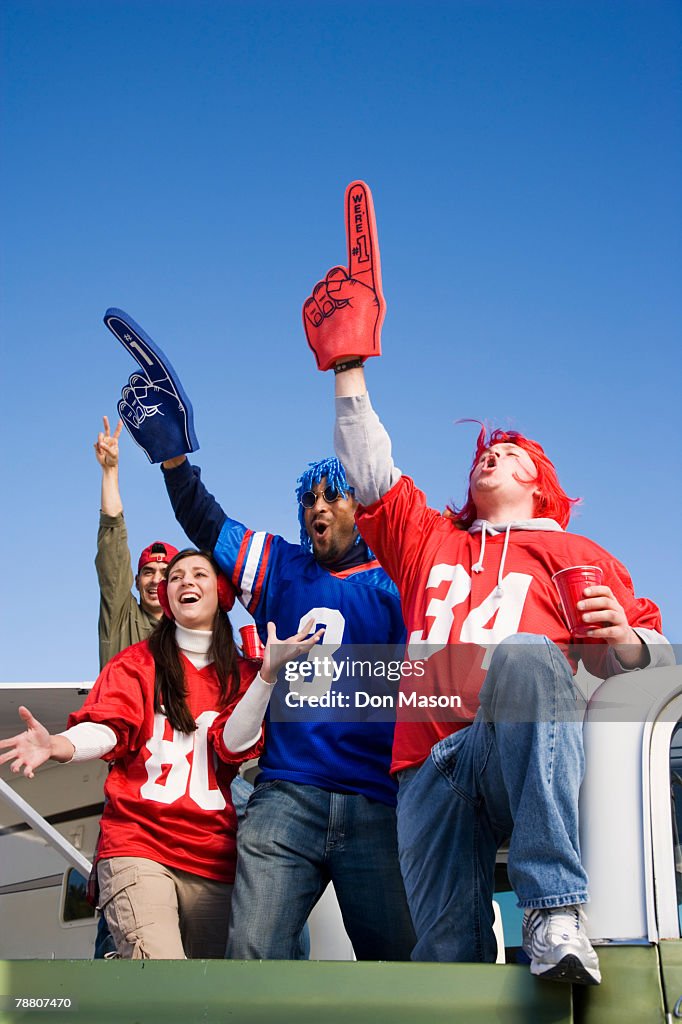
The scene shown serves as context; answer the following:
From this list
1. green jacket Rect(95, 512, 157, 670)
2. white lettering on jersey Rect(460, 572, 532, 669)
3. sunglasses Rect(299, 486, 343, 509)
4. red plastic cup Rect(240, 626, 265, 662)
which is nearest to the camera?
white lettering on jersey Rect(460, 572, 532, 669)

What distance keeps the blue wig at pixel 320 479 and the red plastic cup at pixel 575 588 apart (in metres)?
0.94

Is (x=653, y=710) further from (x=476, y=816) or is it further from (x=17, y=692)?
(x=17, y=692)

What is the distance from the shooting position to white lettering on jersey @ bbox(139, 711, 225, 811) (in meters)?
2.53

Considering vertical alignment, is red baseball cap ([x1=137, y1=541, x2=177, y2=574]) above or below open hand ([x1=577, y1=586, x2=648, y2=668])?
above

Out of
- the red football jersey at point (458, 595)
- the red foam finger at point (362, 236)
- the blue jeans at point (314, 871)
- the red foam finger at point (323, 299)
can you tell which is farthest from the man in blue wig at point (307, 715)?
the red foam finger at point (362, 236)

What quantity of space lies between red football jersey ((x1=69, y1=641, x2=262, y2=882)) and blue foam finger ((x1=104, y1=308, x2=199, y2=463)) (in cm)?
63

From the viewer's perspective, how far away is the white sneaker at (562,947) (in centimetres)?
168

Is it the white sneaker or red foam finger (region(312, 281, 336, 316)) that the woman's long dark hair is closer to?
red foam finger (region(312, 281, 336, 316))

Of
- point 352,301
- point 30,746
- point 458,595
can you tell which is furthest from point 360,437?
point 30,746

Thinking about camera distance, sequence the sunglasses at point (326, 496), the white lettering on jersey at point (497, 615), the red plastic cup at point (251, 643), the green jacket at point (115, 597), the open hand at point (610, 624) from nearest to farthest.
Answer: the open hand at point (610, 624) → the white lettering on jersey at point (497, 615) → the red plastic cup at point (251, 643) → the sunglasses at point (326, 496) → the green jacket at point (115, 597)

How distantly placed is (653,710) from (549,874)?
1.15ft

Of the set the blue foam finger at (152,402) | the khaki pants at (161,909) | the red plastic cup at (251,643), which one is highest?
the blue foam finger at (152,402)

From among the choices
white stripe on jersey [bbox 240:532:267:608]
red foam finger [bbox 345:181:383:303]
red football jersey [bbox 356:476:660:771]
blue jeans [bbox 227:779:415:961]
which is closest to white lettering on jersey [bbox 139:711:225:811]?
blue jeans [bbox 227:779:415:961]

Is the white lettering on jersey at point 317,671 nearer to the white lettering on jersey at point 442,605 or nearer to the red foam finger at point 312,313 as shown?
the white lettering on jersey at point 442,605
